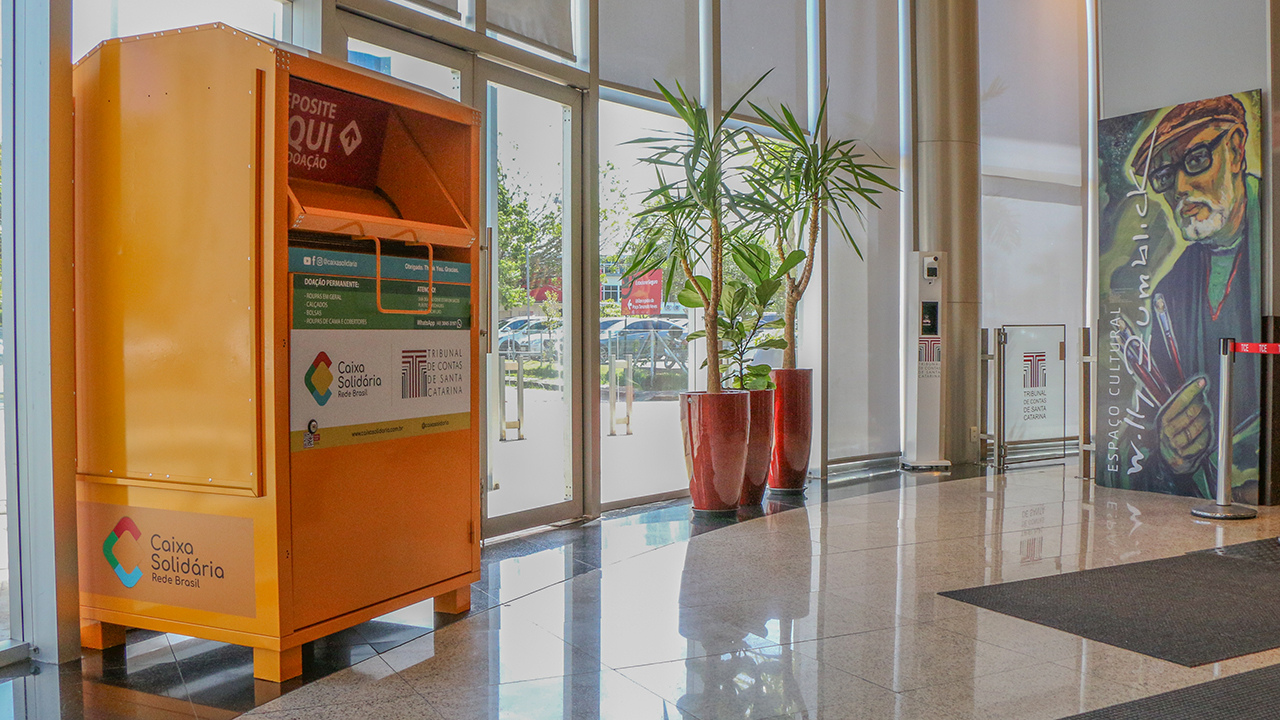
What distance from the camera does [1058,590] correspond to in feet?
11.8

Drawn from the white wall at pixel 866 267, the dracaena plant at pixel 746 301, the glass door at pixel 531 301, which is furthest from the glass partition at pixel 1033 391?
the glass door at pixel 531 301

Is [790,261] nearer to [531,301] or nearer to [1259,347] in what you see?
[531,301]

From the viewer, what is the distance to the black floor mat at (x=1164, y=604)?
298 cm

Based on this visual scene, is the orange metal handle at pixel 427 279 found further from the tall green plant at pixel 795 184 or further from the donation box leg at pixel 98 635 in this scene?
the tall green plant at pixel 795 184

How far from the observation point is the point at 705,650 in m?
2.98

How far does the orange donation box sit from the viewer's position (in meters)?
2.70

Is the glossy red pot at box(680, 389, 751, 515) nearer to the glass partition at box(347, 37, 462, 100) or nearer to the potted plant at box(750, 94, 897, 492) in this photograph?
the potted plant at box(750, 94, 897, 492)

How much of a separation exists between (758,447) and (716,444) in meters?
0.41

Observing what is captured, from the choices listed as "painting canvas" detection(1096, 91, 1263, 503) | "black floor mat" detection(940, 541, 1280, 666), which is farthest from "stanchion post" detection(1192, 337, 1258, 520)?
"black floor mat" detection(940, 541, 1280, 666)

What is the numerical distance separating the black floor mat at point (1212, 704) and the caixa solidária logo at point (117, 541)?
268 centimetres

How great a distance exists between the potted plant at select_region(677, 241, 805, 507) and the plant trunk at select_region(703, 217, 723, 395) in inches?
6.1

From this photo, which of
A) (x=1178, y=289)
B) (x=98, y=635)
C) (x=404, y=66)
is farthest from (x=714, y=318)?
(x=98, y=635)

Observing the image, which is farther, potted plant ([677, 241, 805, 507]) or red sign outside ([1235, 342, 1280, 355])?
potted plant ([677, 241, 805, 507])

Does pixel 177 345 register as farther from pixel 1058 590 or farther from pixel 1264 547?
pixel 1264 547
